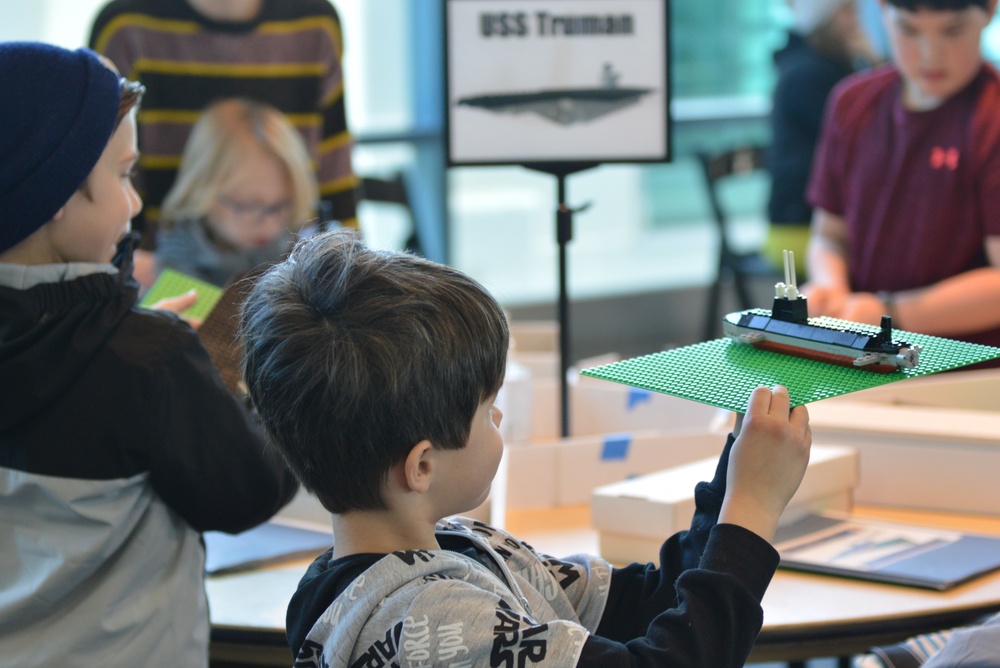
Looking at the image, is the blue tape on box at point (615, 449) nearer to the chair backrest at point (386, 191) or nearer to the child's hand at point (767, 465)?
the child's hand at point (767, 465)

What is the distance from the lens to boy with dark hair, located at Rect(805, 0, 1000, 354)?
2299 mm

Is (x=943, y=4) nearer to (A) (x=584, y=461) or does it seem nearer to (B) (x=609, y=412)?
(B) (x=609, y=412)

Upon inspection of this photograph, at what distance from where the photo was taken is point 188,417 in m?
1.35

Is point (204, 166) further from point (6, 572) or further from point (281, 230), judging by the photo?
point (6, 572)

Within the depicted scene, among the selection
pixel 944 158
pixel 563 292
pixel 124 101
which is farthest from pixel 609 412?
pixel 124 101

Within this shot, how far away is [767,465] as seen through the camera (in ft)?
3.32

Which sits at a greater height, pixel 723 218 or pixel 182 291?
pixel 182 291

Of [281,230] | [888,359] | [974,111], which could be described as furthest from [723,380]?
[281,230]

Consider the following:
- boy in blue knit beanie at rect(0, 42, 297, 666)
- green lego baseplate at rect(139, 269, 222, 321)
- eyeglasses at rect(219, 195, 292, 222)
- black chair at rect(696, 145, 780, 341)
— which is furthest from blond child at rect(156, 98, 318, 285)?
black chair at rect(696, 145, 780, 341)

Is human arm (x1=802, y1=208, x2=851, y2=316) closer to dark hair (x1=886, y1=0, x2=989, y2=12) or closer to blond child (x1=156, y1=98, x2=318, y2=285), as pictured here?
dark hair (x1=886, y1=0, x2=989, y2=12)

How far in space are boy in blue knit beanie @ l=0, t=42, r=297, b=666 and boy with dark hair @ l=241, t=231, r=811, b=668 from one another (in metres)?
0.32

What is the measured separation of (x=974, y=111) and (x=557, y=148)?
873 mm

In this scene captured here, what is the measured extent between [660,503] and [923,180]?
3.82 ft

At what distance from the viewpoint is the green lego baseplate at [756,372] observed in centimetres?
96
